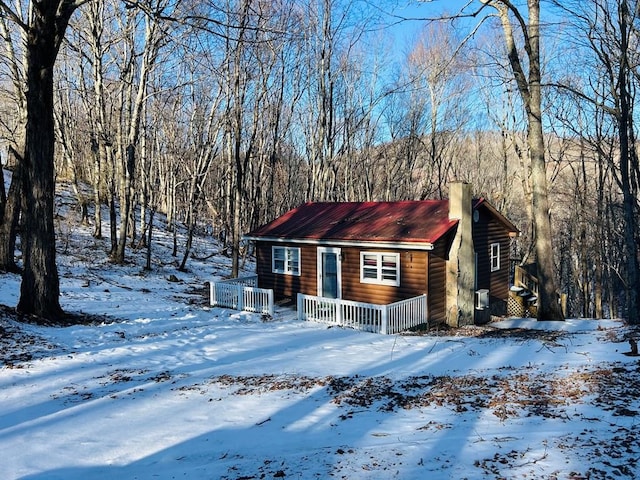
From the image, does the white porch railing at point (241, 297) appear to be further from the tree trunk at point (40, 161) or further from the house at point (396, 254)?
the tree trunk at point (40, 161)

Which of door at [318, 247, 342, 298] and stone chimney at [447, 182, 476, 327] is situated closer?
stone chimney at [447, 182, 476, 327]

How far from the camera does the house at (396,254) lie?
1448 cm

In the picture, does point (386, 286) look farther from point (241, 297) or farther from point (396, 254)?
point (241, 297)

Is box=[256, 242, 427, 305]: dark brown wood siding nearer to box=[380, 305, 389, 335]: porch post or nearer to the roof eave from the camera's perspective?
the roof eave

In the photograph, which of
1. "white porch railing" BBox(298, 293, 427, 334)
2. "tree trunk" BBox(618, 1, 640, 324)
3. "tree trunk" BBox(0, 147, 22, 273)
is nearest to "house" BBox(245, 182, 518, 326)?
"white porch railing" BBox(298, 293, 427, 334)

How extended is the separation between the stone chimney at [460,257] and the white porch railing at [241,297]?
5952 millimetres

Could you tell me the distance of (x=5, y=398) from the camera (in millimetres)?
6539

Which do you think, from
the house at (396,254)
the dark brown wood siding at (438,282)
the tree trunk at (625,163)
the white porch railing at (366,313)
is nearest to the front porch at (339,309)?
the white porch railing at (366,313)

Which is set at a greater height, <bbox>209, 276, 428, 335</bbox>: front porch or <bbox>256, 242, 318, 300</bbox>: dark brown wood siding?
<bbox>256, 242, 318, 300</bbox>: dark brown wood siding

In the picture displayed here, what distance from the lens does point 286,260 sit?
1748 cm

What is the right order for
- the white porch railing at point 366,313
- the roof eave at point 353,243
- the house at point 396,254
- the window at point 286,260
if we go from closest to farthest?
the white porch railing at point 366,313, the roof eave at point 353,243, the house at point 396,254, the window at point 286,260

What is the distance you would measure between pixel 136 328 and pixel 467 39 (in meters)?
12.1

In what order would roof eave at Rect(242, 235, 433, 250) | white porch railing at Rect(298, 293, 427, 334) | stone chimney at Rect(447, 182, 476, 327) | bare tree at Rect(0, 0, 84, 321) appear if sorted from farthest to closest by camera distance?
1. stone chimney at Rect(447, 182, 476, 327)
2. roof eave at Rect(242, 235, 433, 250)
3. white porch railing at Rect(298, 293, 427, 334)
4. bare tree at Rect(0, 0, 84, 321)

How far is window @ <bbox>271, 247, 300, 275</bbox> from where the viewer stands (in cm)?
1723
